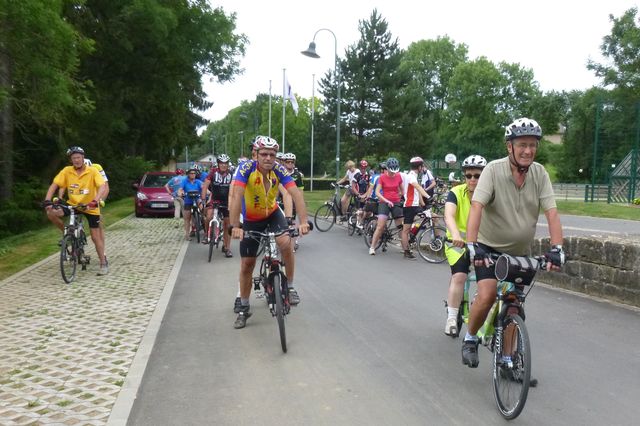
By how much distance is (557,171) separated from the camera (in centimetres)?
6294

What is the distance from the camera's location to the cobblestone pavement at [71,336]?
4.14 meters

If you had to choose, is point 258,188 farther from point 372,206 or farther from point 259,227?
point 372,206

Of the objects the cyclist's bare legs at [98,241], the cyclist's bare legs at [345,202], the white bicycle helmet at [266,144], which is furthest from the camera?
the cyclist's bare legs at [345,202]

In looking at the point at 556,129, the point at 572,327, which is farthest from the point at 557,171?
the point at 572,327

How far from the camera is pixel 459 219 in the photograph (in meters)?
5.66

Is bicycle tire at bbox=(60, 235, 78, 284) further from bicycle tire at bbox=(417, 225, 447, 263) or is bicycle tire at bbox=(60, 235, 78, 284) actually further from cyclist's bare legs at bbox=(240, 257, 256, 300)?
bicycle tire at bbox=(417, 225, 447, 263)

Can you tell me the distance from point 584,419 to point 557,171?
2525 inches

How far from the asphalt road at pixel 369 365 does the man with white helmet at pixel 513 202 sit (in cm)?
84

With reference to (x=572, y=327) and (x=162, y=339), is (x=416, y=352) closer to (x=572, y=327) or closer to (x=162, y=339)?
(x=572, y=327)

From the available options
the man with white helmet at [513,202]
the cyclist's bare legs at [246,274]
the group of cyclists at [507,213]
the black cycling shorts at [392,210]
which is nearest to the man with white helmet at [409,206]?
the black cycling shorts at [392,210]

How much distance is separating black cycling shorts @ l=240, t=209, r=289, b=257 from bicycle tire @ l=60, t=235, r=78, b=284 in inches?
151

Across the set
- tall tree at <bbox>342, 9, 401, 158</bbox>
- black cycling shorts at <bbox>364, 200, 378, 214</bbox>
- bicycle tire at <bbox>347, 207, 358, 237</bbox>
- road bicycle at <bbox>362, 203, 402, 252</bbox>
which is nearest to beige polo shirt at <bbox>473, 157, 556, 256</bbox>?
road bicycle at <bbox>362, 203, 402, 252</bbox>

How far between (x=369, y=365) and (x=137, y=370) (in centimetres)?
196

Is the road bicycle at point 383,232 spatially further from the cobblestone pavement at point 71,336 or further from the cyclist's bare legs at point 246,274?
the cyclist's bare legs at point 246,274
